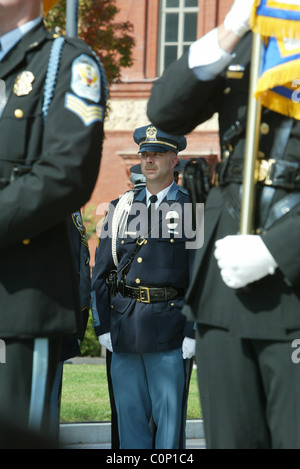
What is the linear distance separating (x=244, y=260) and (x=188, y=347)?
2.74 meters

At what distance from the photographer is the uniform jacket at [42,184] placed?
3332 mm

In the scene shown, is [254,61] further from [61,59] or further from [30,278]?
[30,278]

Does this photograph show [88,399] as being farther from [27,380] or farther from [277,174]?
[277,174]

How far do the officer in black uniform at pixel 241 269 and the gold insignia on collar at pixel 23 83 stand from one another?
0.47 metres

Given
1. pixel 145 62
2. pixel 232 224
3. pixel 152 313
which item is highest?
pixel 145 62

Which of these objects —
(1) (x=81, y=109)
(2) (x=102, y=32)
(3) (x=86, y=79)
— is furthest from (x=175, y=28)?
(1) (x=81, y=109)

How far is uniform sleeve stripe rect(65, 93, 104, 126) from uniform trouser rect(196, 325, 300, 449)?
0.90m

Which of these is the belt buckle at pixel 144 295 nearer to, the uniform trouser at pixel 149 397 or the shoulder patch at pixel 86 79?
the uniform trouser at pixel 149 397

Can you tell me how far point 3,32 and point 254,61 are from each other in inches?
38.0

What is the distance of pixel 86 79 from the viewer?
3535mm

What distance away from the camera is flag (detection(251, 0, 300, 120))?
3.31 meters

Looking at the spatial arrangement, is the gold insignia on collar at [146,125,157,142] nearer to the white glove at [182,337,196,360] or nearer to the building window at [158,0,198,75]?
the white glove at [182,337,196,360]

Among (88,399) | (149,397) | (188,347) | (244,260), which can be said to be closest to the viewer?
(244,260)

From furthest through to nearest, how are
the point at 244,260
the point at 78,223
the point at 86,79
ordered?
1. the point at 78,223
2. the point at 86,79
3. the point at 244,260
